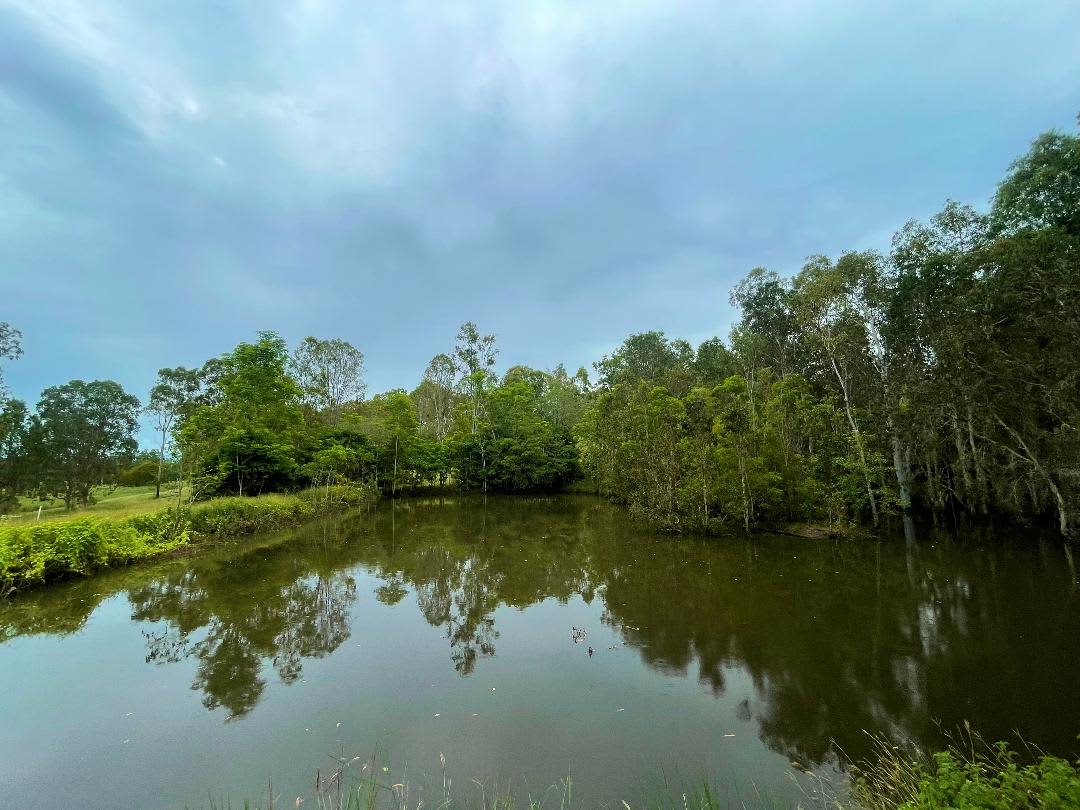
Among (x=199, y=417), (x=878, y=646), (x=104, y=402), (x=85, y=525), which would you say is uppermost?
(x=104, y=402)

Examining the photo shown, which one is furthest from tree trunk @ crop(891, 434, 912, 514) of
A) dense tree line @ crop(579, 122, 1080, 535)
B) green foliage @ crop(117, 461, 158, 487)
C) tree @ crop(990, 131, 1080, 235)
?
green foliage @ crop(117, 461, 158, 487)

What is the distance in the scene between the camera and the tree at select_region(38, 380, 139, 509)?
20734 millimetres

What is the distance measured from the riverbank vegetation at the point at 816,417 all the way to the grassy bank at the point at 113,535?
108 centimetres

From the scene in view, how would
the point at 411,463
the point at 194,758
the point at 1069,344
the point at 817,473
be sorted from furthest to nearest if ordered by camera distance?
the point at 411,463 → the point at 817,473 → the point at 1069,344 → the point at 194,758

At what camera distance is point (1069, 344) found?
11242 millimetres

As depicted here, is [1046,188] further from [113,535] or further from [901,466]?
[113,535]

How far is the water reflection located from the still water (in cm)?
5

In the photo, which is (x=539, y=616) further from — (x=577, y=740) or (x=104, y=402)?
(x=104, y=402)

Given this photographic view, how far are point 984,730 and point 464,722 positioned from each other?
15.3 ft

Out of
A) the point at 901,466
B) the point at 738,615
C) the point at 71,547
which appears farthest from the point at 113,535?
the point at 901,466

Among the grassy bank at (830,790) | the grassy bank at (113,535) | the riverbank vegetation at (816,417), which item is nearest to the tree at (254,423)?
the riverbank vegetation at (816,417)

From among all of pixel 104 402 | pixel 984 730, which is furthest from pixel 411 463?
pixel 984 730

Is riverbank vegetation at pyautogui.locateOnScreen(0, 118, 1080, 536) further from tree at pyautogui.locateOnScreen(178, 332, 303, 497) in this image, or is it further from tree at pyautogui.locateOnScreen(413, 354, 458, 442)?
tree at pyautogui.locateOnScreen(413, 354, 458, 442)

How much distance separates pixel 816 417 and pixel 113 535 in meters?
19.0
